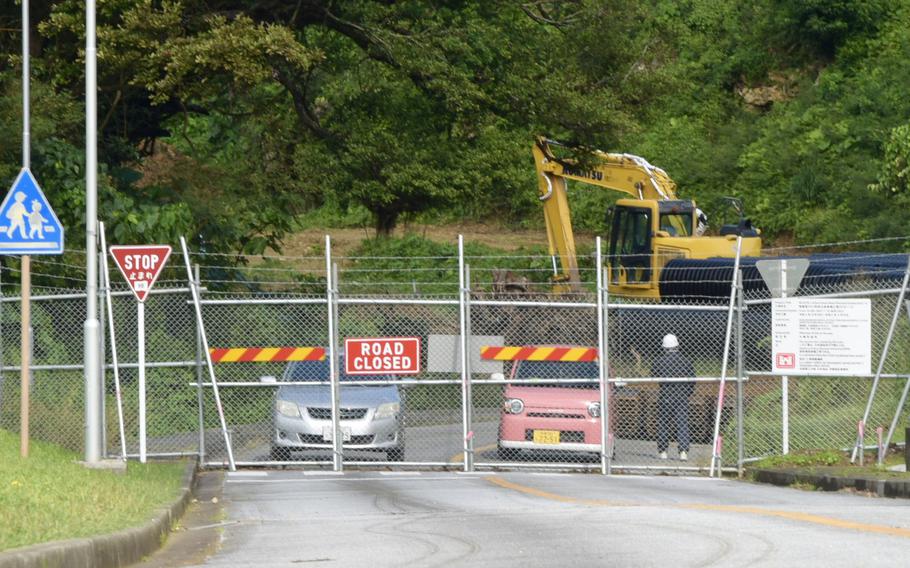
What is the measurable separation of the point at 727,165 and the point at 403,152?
16.4 metres

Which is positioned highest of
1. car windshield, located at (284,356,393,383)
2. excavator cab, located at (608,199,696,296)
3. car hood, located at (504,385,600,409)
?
excavator cab, located at (608,199,696,296)

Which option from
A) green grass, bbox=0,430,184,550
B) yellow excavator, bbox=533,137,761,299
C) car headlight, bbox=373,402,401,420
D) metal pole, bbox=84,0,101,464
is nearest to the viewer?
green grass, bbox=0,430,184,550

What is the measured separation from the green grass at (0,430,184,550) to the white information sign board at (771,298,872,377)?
294 inches

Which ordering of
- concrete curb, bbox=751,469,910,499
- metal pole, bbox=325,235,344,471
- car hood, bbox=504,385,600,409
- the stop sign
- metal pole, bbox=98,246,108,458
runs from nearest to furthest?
concrete curb, bbox=751,469,910,499 < metal pole, bbox=98,246,108,458 < the stop sign < metal pole, bbox=325,235,344,471 < car hood, bbox=504,385,600,409

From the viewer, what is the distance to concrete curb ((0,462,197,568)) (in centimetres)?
840

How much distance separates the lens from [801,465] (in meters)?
17.5

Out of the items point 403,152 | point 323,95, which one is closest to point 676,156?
point 323,95

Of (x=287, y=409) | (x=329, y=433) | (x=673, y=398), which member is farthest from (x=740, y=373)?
(x=287, y=409)

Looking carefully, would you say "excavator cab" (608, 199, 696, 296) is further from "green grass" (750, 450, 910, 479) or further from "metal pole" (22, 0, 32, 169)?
"green grass" (750, 450, 910, 479)

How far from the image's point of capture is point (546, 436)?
1897 centimetres

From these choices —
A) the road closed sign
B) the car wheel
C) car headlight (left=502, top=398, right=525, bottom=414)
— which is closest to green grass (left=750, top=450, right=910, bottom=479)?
car headlight (left=502, top=398, right=525, bottom=414)

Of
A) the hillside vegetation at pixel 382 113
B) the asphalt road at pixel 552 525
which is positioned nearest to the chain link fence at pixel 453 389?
the asphalt road at pixel 552 525

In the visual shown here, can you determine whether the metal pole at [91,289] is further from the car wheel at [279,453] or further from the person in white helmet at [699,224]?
the person in white helmet at [699,224]

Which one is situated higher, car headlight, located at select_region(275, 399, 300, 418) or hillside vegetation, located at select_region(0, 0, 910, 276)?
hillside vegetation, located at select_region(0, 0, 910, 276)
